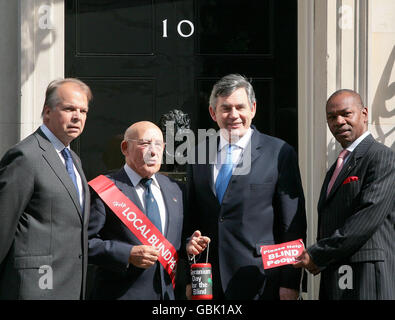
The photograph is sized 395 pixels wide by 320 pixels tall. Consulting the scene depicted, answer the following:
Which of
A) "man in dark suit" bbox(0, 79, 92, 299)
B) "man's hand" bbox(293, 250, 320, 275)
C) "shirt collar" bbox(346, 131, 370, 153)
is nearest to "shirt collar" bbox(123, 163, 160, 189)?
"man in dark suit" bbox(0, 79, 92, 299)

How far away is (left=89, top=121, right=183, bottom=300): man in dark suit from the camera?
457 cm

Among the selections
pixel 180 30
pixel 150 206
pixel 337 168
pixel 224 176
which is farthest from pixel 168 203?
pixel 180 30

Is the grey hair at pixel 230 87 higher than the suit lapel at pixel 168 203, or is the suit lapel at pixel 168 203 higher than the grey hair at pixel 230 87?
the grey hair at pixel 230 87

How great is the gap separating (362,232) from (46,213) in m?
2.00

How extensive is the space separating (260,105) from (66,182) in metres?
2.79

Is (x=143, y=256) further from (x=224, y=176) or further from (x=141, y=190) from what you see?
(x=224, y=176)

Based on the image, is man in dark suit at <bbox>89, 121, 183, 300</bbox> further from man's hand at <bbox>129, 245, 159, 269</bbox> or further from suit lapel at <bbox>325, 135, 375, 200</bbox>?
suit lapel at <bbox>325, 135, 375, 200</bbox>

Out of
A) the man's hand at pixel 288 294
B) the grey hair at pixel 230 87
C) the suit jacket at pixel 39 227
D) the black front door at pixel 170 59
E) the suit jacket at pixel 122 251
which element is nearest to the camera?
the suit jacket at pixel 39 227

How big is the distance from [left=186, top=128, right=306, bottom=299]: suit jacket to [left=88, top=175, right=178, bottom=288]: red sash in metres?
0.35

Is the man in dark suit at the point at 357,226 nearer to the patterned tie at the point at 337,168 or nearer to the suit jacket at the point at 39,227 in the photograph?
the patterned tie at the point at 337,168

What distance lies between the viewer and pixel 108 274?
4.70 m

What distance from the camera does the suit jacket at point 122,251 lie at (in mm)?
4582

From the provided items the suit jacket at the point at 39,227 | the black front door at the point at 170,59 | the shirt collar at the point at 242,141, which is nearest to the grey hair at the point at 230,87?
the shirt collar at the point at 242,141
